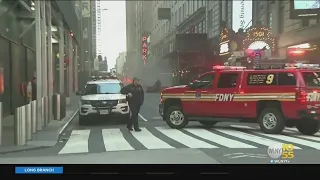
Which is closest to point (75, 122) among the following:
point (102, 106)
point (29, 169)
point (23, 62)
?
point (102, 106)

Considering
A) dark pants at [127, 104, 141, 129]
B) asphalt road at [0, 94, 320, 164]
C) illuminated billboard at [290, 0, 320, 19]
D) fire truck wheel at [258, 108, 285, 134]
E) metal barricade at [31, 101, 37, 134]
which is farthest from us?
dark pants at [127, 104, 141, 129]

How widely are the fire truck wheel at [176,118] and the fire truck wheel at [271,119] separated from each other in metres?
2.00

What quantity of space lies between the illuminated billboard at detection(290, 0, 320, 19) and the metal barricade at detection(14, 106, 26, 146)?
534 centimetres

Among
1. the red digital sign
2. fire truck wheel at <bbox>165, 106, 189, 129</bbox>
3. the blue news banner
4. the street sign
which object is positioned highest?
the red digital sign

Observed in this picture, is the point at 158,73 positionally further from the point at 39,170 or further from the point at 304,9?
the point at 39,170

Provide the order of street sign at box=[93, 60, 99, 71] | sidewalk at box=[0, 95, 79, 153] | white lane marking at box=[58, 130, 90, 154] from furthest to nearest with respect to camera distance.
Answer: sidewalk at box=[0, 95, 79, 153]
street sign at box=[93, 60, 99, 71]
white lane marking at box=[58, 130, 90, 154]

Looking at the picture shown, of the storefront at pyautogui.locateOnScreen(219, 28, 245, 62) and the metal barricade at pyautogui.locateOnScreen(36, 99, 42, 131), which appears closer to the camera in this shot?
the storefront at pyautogui.locateOnScreen(219, 28, 245, 62)

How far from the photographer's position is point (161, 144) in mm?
5770

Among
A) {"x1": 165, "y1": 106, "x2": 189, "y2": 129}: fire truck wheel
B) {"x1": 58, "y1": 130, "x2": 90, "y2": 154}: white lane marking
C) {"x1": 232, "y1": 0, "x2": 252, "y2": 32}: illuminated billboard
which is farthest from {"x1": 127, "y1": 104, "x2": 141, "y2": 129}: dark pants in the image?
{"x1": 232, "y1": 0, "x2": 252, "y2": 32}: illuminated billboard

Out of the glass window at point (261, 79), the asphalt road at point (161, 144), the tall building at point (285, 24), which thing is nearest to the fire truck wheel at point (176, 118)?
the asphalt road at point (161, 144)

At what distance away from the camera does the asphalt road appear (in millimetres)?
3418

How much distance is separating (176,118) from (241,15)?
633 centimetres

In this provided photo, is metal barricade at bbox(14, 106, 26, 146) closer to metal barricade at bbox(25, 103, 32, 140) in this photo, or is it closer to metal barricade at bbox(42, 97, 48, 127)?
metal barricade at bbox(25, 103, 32, 140)

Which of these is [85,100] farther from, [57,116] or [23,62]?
[23,62]
